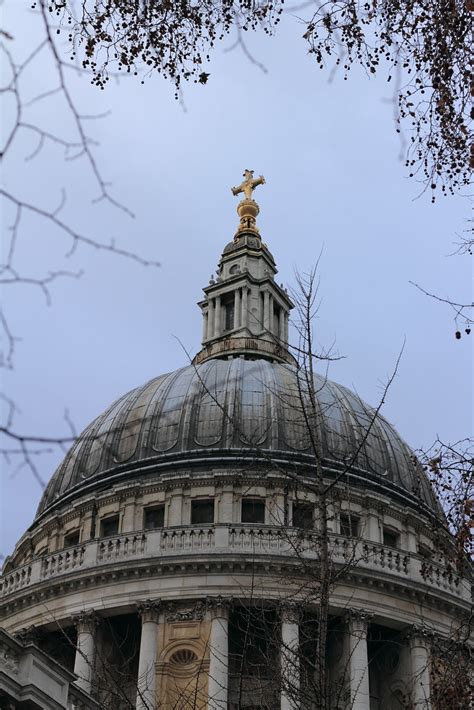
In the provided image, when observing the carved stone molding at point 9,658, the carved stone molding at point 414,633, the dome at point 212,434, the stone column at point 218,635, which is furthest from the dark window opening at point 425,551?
the carved stone molding at point 9,658

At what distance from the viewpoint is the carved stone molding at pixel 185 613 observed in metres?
44.8

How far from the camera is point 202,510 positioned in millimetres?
50031

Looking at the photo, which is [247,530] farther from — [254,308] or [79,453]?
[254,308]

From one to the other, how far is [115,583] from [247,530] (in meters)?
5.09

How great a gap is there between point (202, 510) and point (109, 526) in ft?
13.1

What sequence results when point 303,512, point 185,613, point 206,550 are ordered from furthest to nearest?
1. point 206,550
2. point 185,613
3. point 303,512

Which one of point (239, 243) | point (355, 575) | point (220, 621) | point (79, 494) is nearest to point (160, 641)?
point (220, 621)

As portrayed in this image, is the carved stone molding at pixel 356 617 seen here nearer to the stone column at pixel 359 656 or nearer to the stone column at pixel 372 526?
the stone column at pixel 359 656

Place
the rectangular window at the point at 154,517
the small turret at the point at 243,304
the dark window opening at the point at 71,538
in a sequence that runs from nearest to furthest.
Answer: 1. the rectangular window at the point at 154,517
2. the dark window opening at the point at 71,538
3. the small turret at the point at 243,304

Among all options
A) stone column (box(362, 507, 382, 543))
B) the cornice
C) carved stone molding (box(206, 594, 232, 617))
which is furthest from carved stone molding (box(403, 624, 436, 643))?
carved stone molding (box(206, 594, 232, 617))

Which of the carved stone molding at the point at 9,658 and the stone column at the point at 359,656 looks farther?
the stone column at the point at 359,656

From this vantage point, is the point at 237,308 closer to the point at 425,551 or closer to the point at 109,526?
the point at 109,526

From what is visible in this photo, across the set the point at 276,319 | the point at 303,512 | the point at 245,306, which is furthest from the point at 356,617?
the point at 303,512

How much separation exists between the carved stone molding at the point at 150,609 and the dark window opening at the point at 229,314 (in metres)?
22.6
